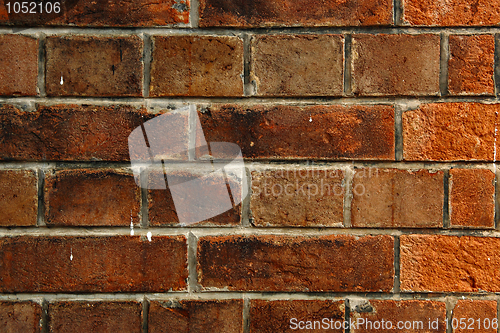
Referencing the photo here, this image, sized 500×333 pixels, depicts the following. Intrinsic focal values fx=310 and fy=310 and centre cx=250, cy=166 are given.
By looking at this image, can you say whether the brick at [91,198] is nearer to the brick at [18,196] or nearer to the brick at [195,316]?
the brick at [18,196]

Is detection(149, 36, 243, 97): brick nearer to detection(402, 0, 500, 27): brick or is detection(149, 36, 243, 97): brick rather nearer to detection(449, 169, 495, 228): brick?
detection(402, 0, 500, 27): brick

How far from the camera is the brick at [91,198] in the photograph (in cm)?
67

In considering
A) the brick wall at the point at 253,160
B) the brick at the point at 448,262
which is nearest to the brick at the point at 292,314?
the brick wall at the point at 253,160

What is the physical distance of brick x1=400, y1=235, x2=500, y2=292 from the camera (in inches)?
26.7

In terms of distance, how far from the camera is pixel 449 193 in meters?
0.68

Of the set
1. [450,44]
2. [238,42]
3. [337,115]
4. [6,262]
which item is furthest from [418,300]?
[6,262]

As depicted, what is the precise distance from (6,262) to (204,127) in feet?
1.71

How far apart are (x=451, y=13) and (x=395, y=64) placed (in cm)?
16

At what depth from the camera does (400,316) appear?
2.25 feet

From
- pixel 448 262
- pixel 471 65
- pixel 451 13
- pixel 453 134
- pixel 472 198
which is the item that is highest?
pixel 451 13

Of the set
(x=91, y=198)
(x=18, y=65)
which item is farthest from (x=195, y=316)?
(x=18, y=65)

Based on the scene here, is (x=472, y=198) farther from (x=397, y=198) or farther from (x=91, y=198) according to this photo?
(x=91, y=198)

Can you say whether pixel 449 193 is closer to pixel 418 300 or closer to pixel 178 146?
pixel 418 300

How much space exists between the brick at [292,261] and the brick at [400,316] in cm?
6
